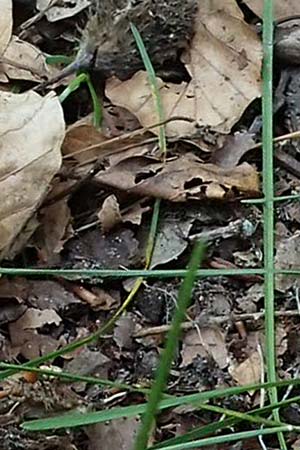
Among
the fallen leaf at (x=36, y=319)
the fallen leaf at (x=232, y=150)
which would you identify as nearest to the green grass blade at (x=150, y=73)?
the fallen leaf at (x=232, y=150)

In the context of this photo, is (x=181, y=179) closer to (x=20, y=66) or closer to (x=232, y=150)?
(x=232, y=150)

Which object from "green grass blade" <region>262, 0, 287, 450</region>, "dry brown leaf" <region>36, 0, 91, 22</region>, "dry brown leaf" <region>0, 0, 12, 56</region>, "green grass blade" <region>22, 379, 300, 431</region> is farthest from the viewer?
"dry brown leaf" <region>36, 0, 91, 22</region>

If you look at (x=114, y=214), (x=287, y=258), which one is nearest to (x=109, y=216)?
(x=114, y=214)

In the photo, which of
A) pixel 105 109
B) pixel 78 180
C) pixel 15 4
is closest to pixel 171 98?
pixel 105 109

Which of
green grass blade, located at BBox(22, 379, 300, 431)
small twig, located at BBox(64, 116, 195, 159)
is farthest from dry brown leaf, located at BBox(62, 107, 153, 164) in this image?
green grass blade, located at BBox(22, 379, 300, 431)

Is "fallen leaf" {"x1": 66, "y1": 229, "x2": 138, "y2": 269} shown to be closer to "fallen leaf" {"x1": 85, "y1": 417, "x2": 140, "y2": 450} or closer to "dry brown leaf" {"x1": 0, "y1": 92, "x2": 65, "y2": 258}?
"dry brown leaf" {"x1": 0, "y1": 92, "x2": 65, "y2": 258}

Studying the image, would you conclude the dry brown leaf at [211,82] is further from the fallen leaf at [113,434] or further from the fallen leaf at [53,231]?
the fallen leaf at [113,434]
